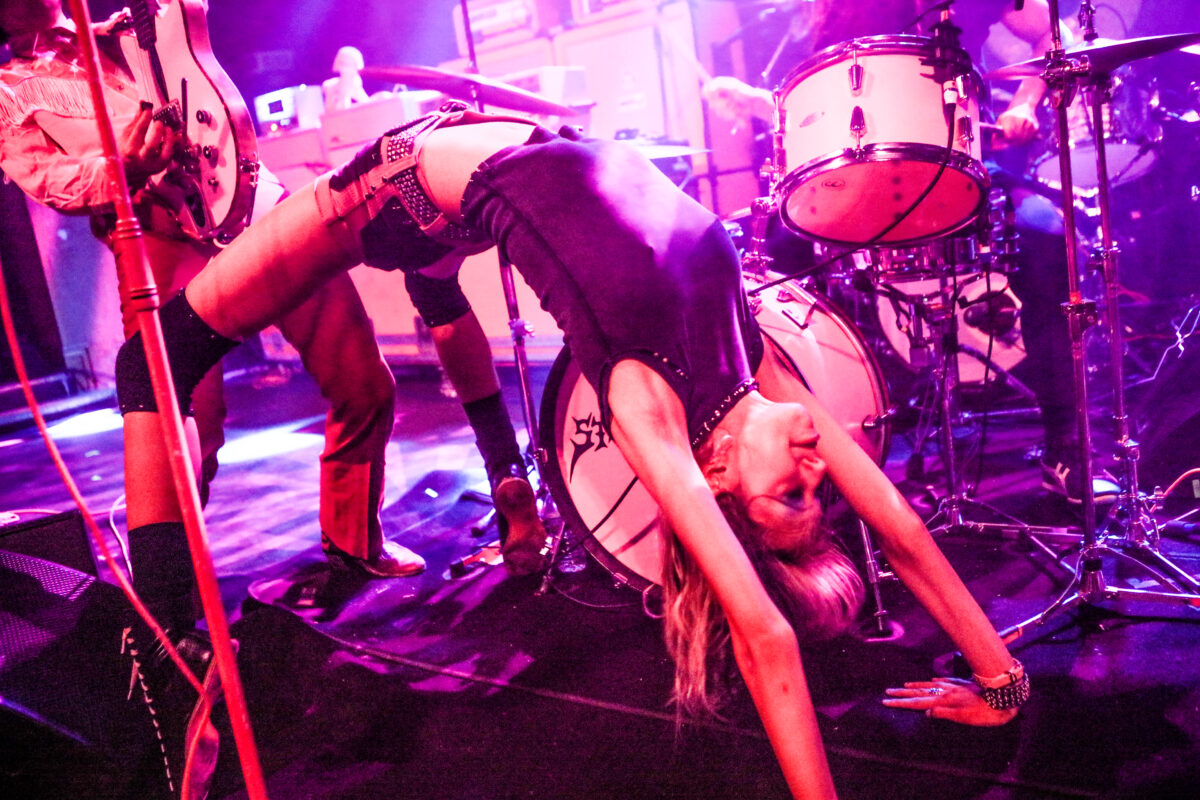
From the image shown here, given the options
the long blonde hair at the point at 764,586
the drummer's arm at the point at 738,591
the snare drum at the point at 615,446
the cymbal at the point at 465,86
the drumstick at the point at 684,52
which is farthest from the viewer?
the drumstick at the point at 684,52

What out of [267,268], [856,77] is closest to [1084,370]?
[856,77]

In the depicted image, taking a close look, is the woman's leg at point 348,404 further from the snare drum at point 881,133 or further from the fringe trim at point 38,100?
the snare drum at point 881,133

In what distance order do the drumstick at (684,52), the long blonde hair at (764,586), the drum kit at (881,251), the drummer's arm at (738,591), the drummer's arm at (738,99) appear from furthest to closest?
the drumstick at (684,52)
the drummer's arm at (738,99)
the drum kit at (881,251)
the long blonde hair at (764,586)
the drummer's arm at (738,591)

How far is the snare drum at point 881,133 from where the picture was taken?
2.58 m

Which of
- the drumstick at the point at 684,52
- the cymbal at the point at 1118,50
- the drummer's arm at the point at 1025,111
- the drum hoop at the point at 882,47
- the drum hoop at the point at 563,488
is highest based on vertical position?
the drumstick at the point at 684,52

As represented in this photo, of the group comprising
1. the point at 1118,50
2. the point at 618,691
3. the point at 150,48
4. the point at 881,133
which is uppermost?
the point at 150,48

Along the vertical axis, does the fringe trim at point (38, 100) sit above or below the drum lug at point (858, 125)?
above

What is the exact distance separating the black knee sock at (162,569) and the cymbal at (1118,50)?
8.20 feet

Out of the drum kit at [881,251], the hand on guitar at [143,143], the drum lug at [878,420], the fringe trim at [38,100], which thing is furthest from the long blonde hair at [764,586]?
the fringe trim at [38,100]

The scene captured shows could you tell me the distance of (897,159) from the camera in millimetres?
2545

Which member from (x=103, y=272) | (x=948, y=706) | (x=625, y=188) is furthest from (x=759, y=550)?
(x=103, y=272)

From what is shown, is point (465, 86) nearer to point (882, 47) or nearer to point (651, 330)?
point (882, 47)

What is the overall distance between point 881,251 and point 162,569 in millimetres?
2513

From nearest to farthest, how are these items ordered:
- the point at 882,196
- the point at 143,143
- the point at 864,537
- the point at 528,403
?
1. the point at 143,143
2. the point at 864,537
3. the point at 882,196
4. the point at 528,403
